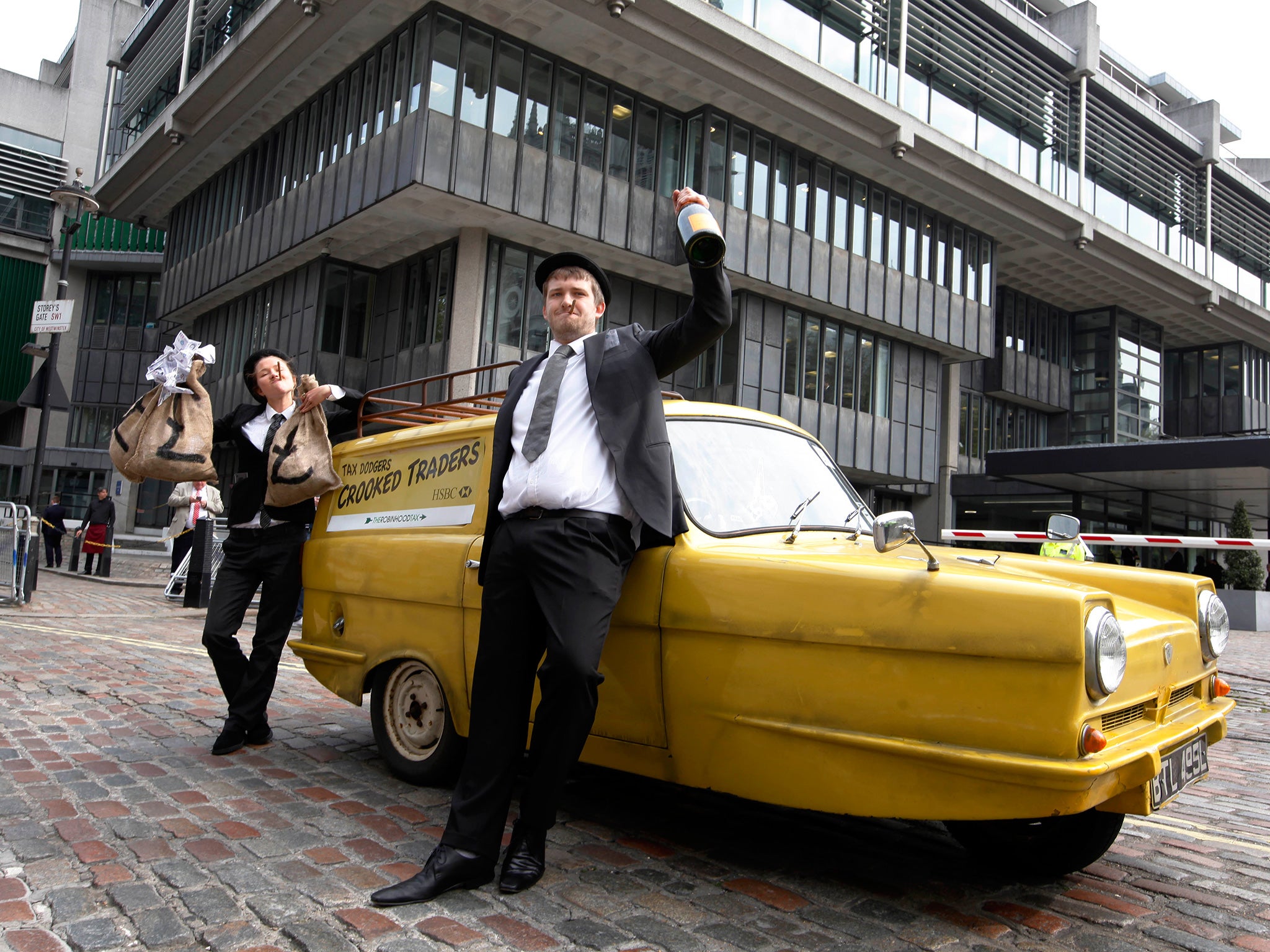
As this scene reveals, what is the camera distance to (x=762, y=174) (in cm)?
2391

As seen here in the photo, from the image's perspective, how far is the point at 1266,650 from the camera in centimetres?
1446

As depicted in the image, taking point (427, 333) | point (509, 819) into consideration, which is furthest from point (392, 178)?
point (509, 819)

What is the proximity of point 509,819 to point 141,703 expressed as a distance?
3231 mm

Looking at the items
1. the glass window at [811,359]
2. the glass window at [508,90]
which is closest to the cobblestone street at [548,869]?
the glass window at [508,90]

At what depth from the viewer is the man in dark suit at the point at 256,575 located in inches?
186

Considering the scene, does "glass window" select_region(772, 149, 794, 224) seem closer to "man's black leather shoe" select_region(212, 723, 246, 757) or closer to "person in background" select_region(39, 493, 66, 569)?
"person in background" select_region(39, 493, 66, 569)

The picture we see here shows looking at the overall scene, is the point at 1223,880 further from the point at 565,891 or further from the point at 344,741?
the point at 344,741

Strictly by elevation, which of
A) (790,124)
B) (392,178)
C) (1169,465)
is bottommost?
(1169,465)

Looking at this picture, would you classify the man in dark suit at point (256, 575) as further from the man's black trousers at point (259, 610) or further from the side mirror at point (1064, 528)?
the side mirror at point (1064, 528)

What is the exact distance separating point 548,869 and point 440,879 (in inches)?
17.6

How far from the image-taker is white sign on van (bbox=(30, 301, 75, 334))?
13578 millimetres

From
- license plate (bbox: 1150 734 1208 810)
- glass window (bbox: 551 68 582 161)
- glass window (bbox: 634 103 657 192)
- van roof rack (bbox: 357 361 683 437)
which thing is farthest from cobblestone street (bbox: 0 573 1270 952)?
glass window (bbox: 634 103 657 192)

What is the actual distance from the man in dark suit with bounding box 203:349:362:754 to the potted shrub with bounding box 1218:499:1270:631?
2094 centimetres

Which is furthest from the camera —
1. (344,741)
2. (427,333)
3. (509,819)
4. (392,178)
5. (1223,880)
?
(427,333)
